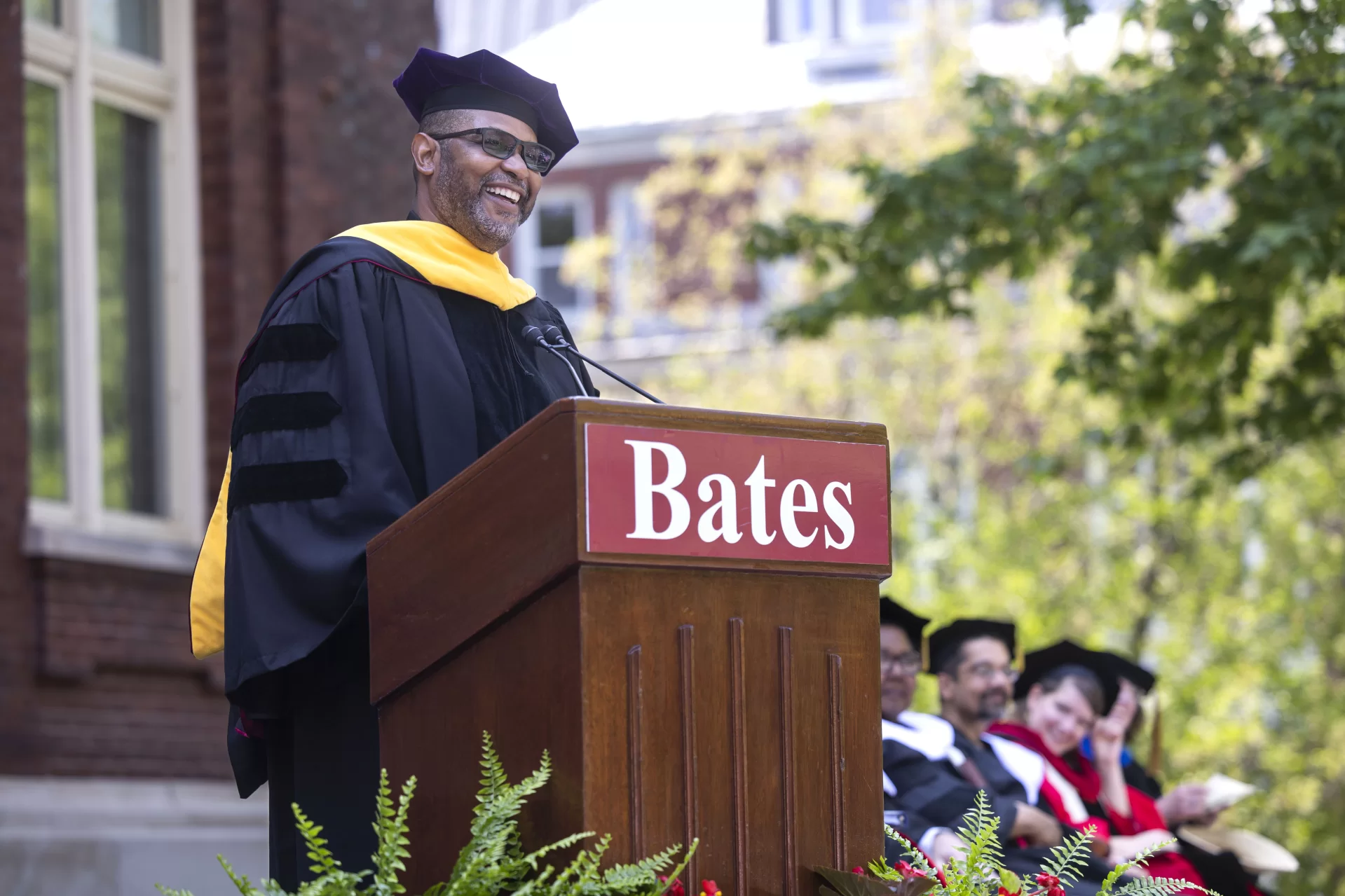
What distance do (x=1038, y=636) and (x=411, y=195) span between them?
1080 cm

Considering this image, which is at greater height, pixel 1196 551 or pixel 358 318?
pixel 358 318

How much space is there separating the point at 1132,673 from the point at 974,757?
5.32ft

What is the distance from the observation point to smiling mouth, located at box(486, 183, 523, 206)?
4059mm

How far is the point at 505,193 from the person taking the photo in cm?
407

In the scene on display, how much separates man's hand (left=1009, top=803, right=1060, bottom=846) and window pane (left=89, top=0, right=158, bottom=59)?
555cm

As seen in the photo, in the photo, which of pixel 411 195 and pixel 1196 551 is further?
pixel 1196 551

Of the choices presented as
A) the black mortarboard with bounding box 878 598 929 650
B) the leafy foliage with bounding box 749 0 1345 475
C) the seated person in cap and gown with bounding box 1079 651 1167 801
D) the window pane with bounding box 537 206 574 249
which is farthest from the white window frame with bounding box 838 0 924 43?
the black mortarboard with bounding box 878 598 929 650

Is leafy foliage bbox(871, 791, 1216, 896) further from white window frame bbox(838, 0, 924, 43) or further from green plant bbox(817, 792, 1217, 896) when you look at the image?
white window frame bbox(838, 0, 924, 43)

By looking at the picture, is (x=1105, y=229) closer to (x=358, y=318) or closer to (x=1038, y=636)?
(x=358, y=318)

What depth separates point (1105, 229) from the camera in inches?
373

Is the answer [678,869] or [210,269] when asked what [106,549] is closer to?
[210,269]

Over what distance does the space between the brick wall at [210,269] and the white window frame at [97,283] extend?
8 cm

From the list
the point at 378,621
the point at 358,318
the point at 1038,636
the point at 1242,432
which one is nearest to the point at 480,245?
the point at 358,318

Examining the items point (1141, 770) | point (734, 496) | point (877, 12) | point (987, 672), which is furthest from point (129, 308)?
point (877, 12)
